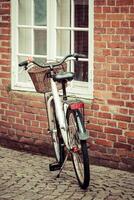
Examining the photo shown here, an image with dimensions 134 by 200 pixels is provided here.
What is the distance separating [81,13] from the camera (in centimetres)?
784

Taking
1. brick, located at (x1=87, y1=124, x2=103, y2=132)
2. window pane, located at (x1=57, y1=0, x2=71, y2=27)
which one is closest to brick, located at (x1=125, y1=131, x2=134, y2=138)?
brick, located at (x1=87, y1=124, x2=103, y2=132)

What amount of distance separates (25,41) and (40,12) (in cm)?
54

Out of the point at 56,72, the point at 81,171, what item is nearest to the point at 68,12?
the point at 56,72

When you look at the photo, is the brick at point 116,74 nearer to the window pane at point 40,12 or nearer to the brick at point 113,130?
the brick at point 113,130

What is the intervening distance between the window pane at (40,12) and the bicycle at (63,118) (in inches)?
53.0

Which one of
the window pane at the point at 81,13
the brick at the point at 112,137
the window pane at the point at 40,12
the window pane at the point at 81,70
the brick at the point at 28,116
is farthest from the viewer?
the brick at the point at 28,116

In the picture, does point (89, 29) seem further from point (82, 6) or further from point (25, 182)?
point (25, 182)

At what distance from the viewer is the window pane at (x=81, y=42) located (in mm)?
7809

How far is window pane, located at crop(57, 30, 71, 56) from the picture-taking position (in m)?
8.11

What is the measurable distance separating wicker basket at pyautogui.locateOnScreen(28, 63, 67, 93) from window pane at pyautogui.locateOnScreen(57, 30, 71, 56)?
1135 mm

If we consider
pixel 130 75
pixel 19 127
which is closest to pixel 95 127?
pixel 130 75

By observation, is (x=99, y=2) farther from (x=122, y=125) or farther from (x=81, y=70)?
(x=122, y=125)

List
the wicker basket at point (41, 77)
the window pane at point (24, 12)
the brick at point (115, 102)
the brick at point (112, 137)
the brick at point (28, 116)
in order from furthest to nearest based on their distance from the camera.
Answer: the window pane at point (24, 12), the brick at point (28, 116), the brick at point (112, 137), the brick at point (115, 102), the wicker basket at point (41, 77)

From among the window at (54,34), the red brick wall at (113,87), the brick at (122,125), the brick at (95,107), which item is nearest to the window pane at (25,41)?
the window at (54,34)
